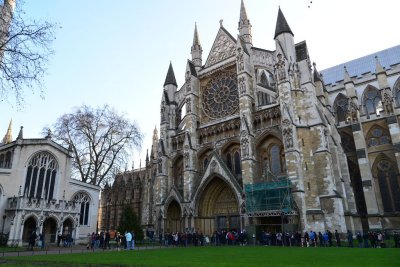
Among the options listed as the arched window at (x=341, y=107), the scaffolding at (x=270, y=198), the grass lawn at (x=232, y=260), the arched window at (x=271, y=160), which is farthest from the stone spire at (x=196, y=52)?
the grass lawn at (x=232, y=260)

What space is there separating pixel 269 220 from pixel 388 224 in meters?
11.8

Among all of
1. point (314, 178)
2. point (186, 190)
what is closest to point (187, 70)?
point (186, 190)

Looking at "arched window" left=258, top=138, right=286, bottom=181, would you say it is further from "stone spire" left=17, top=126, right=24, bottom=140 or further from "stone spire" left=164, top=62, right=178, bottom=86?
"stone spire" left=17, top=126, right=24, bottom=140

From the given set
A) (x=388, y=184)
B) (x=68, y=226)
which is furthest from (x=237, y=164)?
(x=68, y=226)

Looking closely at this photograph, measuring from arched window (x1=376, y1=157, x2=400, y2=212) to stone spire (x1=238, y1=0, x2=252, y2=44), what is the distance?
17964 millimetres

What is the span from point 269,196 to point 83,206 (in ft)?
62.6

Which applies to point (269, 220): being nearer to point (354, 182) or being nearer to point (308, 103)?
point (308, 103)

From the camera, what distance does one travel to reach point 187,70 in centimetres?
3222

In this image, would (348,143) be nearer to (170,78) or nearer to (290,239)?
(290,239)

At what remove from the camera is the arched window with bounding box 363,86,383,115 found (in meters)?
34.6

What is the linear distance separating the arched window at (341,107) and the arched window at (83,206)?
96.4 ft

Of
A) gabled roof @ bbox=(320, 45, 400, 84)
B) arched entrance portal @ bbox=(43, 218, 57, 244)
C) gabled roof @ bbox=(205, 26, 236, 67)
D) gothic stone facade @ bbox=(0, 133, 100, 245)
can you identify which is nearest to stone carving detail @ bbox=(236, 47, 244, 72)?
gabled roof @ bbox=(205, 26, 236, 67)

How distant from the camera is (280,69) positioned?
25297 mm

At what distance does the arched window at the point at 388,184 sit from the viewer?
28.5 meters
